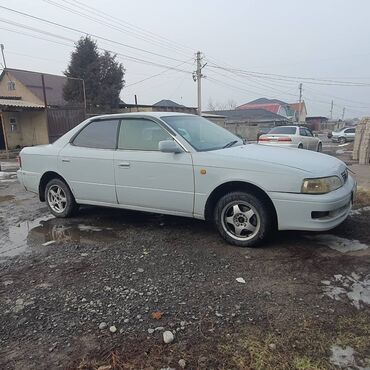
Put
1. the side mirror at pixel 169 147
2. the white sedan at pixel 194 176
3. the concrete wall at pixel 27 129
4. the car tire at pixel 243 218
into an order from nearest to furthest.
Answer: the white sedan at pixel 194 176
the car tire at pixel 243 218
the side mirror at pixel 169 147
the concrete wall at pixel 27 129

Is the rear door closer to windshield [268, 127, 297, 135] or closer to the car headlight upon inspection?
the car headlight

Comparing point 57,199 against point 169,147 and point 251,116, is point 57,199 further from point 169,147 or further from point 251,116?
point 251,116

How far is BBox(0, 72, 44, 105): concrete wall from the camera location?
107 feet

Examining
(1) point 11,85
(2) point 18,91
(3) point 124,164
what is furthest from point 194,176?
(1) point 11,85

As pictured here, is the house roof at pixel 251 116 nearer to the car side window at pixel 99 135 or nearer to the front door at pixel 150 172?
the car side window at pixel 99 135

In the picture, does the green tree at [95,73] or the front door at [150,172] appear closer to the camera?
the front door at [150,172]

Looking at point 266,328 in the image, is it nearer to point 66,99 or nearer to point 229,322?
point 229,322

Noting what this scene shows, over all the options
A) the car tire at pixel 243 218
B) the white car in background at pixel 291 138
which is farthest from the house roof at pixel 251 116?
the car tire at pixel 243 218

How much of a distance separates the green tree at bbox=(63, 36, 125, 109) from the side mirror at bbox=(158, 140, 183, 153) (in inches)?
1087

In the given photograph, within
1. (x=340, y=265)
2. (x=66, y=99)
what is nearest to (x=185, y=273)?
(x=340, y=265)

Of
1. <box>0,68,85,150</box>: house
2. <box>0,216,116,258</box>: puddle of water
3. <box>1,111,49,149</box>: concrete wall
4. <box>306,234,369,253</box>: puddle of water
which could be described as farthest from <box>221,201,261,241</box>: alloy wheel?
<box>1,111,49,149</box>: concrete wall

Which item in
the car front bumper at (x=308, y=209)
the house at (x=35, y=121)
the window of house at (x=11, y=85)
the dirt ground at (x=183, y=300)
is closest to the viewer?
the dirt ground at (x=183, y=300)

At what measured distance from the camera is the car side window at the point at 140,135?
4.63m

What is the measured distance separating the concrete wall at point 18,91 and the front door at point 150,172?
30.5 m
